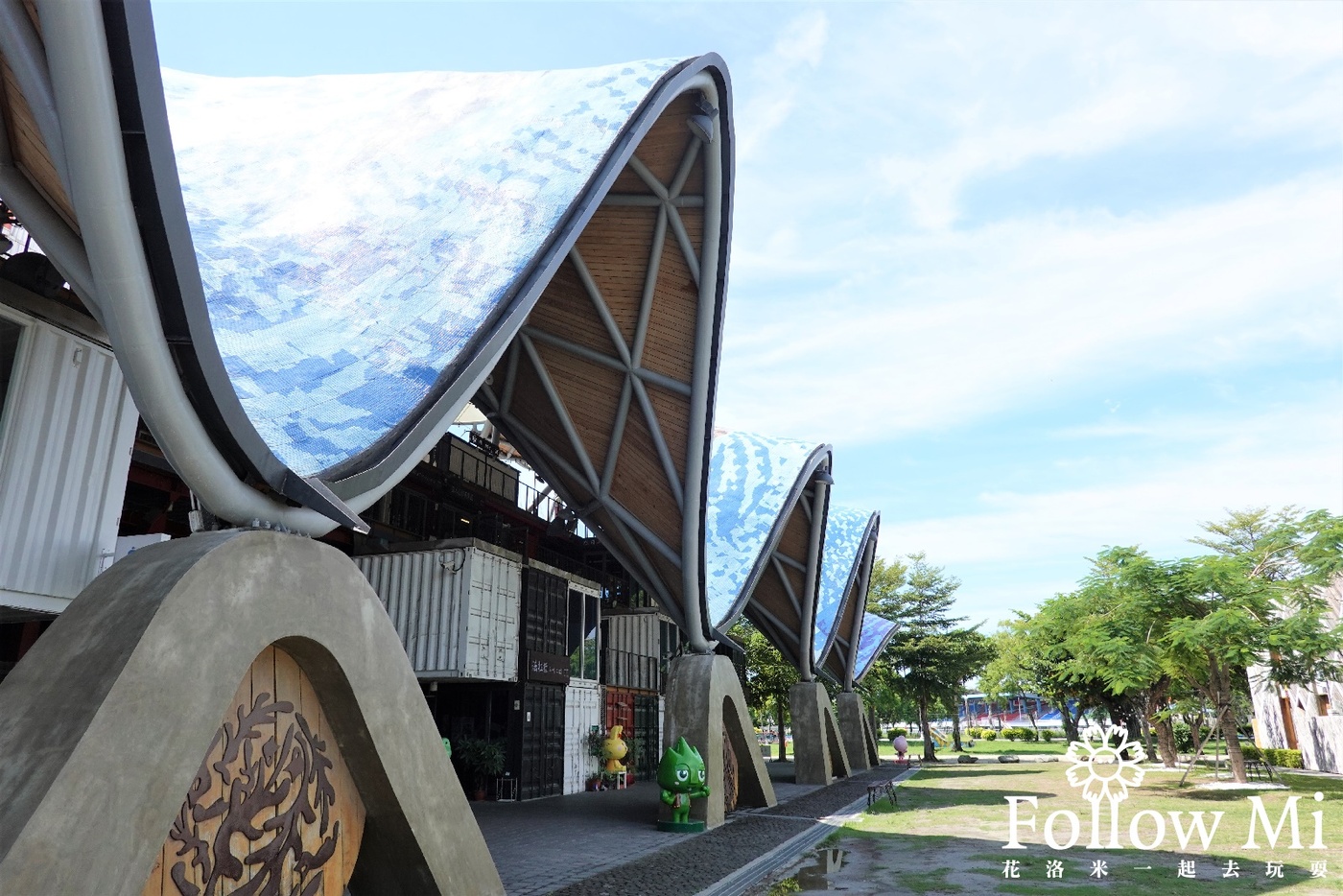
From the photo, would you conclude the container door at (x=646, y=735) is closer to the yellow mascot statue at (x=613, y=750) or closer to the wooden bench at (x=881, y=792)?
the yellow mascot statue at (x=613, y=750)

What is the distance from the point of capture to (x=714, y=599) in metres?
23.2

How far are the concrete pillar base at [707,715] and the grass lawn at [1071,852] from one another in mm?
2642

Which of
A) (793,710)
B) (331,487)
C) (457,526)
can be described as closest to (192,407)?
(331,487)

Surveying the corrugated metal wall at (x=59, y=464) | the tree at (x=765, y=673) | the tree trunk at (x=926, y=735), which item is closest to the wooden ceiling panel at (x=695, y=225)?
the corrugated metal wall at (x=59, y=464)

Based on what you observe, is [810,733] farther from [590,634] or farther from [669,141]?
[669,141]

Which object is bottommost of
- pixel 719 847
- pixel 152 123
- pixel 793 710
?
pixel 719 847

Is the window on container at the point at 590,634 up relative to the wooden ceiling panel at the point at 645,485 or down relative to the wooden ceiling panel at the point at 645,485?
down

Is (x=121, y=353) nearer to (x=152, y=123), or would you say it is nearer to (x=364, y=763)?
(x=152, y=123)

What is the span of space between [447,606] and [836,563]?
21545mm

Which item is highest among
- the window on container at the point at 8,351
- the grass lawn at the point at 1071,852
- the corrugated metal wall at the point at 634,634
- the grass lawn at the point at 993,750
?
the window on container at the point at 8,351

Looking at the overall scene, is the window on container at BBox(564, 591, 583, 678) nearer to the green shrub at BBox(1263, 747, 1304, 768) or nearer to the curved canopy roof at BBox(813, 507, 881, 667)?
the curved canopy roof at BBox(813, 507, 881, 667)

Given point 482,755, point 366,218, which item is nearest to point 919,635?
point 482,755

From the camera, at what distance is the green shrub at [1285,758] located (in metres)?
35.6

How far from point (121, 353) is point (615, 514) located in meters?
14.4
